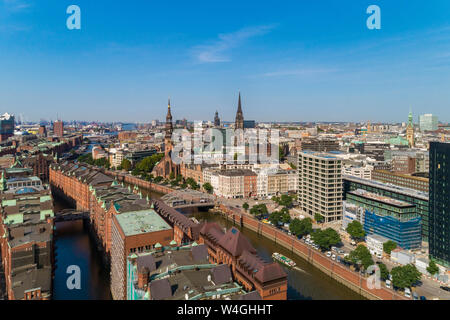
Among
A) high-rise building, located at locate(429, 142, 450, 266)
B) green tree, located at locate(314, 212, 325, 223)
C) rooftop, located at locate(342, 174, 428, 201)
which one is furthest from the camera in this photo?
green tree, located at locate(314, 212, 325, 223)

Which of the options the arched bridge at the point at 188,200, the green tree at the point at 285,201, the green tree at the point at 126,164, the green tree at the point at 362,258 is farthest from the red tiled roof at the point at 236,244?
the green tree at the point at 126,164

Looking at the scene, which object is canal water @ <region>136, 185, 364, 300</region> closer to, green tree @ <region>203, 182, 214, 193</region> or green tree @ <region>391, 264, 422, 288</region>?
green tree @ <region>391, 264, 422, 288</region>

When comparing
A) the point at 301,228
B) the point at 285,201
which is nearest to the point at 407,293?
the point at 301,228

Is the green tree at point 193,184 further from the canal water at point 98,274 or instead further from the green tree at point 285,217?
the green tree at point 285,217

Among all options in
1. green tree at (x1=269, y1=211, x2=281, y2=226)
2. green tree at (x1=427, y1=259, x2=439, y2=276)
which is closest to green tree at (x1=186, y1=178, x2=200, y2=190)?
green tree at (x1=269, y1=211, x2=281, y2=226)

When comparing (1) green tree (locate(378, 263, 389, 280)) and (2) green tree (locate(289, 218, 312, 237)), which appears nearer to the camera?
(1) green tree (locate(378, 263, 389, 280))

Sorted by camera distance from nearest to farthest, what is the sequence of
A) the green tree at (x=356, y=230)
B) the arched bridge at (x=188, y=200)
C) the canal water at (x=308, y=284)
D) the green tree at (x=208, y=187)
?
the canal water at (x=308, y=284) < the green tree at (x=356, y=230) < the arched bridge at (x=188, y=200) < the green tree at (x=208, y=187)
